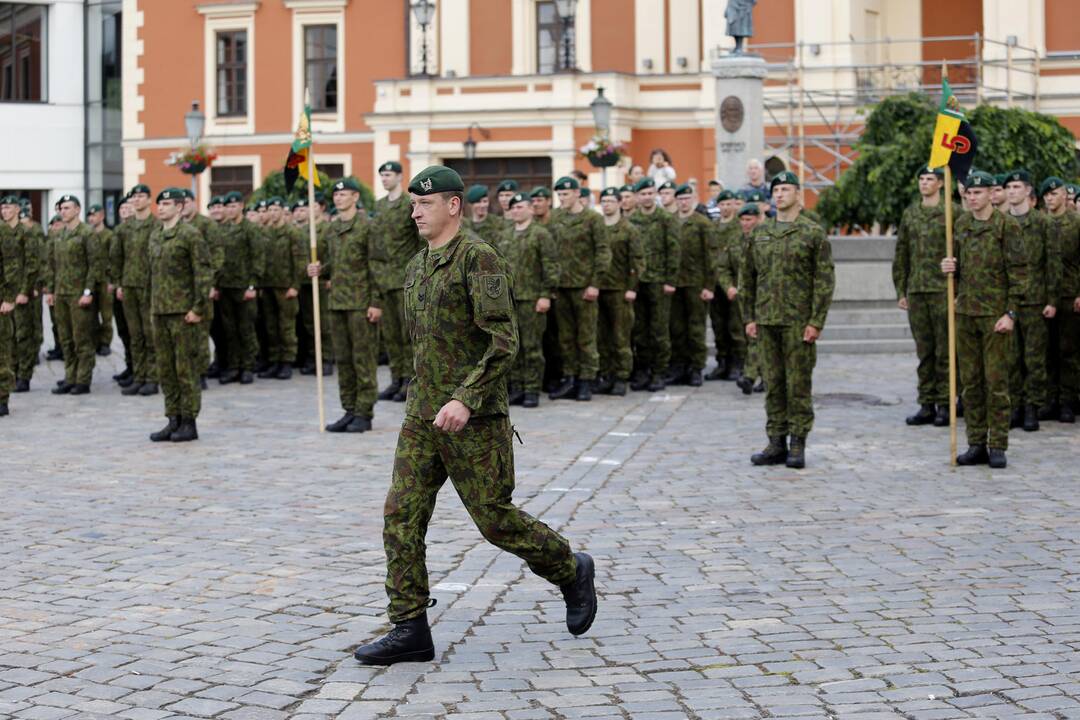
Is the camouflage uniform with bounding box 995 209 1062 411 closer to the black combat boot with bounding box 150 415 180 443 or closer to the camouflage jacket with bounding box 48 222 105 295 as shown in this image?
the black combat boot with bounding box 150 415 180 443

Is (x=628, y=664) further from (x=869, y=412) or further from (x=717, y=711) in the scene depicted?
(x=869, y=412)

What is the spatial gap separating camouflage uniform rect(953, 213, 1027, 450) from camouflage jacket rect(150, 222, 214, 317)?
582cm

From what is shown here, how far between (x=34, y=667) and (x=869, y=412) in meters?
10.0

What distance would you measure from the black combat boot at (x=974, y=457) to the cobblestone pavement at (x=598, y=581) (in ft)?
0.56

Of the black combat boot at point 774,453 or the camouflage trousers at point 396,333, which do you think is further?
the camouflage trousers at point 396,333

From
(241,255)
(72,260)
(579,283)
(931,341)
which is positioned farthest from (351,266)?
(241,255)

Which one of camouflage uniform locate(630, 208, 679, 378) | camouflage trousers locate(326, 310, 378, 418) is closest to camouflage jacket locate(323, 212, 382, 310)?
camouflage trousers locate(326, 310, 378, 418)

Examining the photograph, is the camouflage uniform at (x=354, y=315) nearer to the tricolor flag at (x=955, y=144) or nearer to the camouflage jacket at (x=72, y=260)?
the camouflage jacket at (x=72, y=260)

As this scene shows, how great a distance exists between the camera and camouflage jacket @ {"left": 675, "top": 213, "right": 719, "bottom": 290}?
60.3ft

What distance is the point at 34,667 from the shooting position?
670 centimetres

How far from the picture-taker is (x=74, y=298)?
724 inches

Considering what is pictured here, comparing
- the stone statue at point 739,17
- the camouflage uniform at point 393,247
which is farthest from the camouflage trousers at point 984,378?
the stone statue at point 739,17

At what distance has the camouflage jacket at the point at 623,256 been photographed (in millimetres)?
17359

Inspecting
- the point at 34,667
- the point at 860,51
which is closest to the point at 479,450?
the point at 34,667
